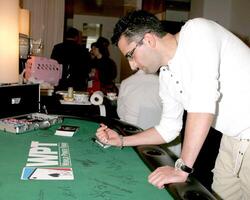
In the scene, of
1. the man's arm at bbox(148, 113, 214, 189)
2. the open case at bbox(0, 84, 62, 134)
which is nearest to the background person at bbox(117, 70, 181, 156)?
the open case at bbox(0, 84, 62, 134)

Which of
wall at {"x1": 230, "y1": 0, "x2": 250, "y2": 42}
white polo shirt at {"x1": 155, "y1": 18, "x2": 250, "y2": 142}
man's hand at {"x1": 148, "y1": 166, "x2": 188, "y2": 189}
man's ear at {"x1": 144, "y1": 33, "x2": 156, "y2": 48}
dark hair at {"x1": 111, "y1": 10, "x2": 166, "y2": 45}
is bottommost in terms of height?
man's hand at {"x1": 148, "y1": 166, "x2": 188, "y2": 189}

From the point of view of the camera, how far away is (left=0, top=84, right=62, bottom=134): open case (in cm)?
174

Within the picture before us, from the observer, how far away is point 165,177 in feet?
3.78

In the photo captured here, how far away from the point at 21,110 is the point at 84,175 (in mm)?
993

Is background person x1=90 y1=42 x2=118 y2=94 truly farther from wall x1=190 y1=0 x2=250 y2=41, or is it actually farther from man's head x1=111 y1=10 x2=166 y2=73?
man's head x1=111 y1=10 x2=166 y2=73

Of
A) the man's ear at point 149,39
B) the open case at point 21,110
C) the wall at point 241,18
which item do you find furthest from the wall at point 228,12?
the man's ear at point 149,39

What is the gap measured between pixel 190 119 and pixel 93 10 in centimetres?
846

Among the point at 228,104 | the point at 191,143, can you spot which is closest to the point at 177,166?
the point at 191,143

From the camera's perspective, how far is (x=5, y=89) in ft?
6.26

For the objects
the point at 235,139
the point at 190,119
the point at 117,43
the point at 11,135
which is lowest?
the point at 11,135

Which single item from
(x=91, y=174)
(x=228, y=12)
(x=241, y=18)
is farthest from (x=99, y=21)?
(x=91, y=174)

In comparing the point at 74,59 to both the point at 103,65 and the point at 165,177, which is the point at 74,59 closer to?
the point at 103,65

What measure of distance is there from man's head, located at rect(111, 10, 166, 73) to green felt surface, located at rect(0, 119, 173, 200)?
0.42m

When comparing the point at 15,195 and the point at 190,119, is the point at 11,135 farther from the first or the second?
the point at 190,119
